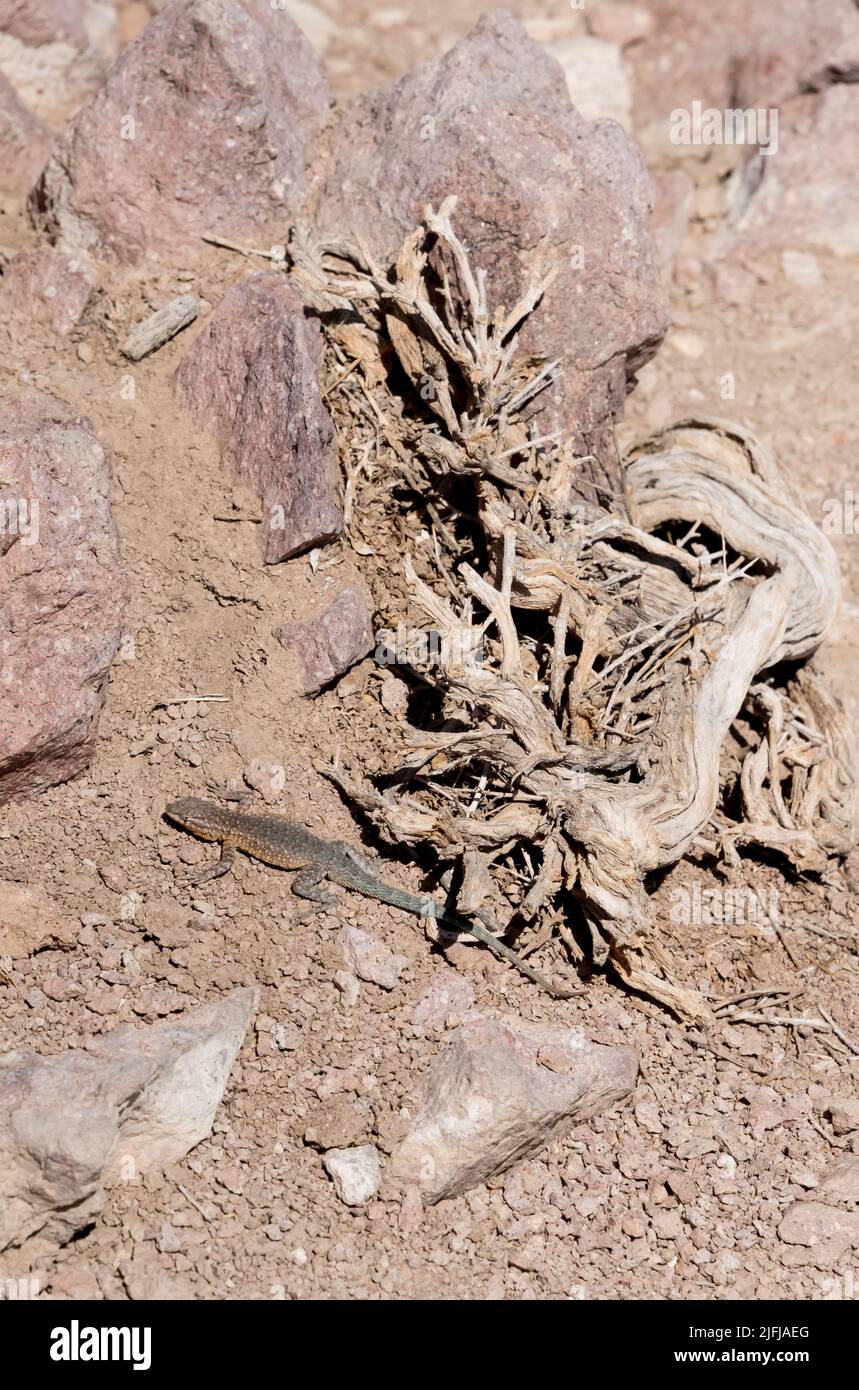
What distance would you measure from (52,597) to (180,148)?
246cm

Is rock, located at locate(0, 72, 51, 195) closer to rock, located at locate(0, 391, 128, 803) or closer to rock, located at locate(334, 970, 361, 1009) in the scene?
rock, located at locate(0, 391, 128, 803)

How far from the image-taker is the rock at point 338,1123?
14.3ft

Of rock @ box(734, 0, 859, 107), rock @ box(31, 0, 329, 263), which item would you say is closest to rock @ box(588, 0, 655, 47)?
rock @ box(734, 0, 859, 107)

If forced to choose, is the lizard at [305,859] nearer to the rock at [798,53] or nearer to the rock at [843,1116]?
the rock at [843,1116]

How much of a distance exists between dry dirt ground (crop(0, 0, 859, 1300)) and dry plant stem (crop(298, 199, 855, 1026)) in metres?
0.33

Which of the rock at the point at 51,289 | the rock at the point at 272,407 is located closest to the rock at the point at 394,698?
the rock at the point at 272,407

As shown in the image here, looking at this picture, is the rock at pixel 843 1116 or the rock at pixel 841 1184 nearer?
the rock at pixel 841 1184

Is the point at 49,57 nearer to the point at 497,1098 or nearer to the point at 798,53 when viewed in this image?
the point at 798,53

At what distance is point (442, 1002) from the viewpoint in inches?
186

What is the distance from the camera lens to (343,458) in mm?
5465

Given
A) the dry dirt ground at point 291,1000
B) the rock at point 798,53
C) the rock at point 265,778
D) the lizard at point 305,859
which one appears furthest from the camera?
the rock at point 798,53

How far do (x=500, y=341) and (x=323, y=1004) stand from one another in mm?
2999

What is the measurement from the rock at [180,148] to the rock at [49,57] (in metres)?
1.51

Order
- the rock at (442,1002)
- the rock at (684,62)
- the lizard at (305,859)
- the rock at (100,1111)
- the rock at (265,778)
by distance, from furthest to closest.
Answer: the rock at (684,62)
the rock at (265,778)
the lizard at (305,859)
the rock at (442,1002)
the rock at (100,1111)
